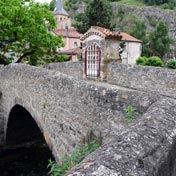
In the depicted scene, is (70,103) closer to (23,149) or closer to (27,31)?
(27,31)

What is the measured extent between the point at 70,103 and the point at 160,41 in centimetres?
3688

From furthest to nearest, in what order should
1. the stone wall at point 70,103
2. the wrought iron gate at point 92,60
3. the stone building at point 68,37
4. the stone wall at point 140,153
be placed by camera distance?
1. the stone building at point 68,37
2. the wrought iron gate at point 92,60
3. the stone wall at point 70,103
4. the stone wall at point 140,153

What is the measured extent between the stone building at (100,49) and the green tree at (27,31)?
2758mm

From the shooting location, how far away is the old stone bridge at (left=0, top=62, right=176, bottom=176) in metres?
2.18

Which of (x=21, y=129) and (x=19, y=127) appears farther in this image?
(x=21, y=129)

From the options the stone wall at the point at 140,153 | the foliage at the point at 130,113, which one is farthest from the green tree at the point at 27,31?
the stone wall at the point at 140,153

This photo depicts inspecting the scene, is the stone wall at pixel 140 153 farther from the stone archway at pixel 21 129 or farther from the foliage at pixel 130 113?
the stone archway at pixel 21 129

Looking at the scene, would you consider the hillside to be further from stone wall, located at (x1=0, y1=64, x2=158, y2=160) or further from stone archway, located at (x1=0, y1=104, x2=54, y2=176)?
stone wall, located at (x1=0, y1=64, x2=158, y2=160)

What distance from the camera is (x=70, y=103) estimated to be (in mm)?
5746

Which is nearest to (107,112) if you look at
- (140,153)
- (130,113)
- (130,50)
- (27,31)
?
(130,113)

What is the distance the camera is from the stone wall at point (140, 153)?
1.98 meters

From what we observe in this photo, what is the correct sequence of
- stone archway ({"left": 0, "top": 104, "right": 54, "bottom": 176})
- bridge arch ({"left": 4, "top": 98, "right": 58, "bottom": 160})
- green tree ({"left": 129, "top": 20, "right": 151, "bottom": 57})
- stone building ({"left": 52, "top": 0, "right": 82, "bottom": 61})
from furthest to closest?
green tree ({"left": 129, "top": 20, "right": 151, "bottom": 57}), stone building ({"left": 52, "top": 0, "right": 82, "bottom": 61}), bridge arch ({"left": 4, "top": 98, "right": 58, "bottom": 160}), stone archway ({"left": 0, "top": 104, "right": 54, "bottom": 176})

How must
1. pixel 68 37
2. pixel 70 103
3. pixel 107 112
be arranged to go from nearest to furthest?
pixel 107 112
pixel 70 103
pixel 68 37

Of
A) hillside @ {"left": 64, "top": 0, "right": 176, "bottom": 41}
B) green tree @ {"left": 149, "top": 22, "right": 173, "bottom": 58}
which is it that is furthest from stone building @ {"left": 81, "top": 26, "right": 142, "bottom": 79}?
hillside @ {"left": 64, "top": 0, "right": 176, "bottom": 41}
